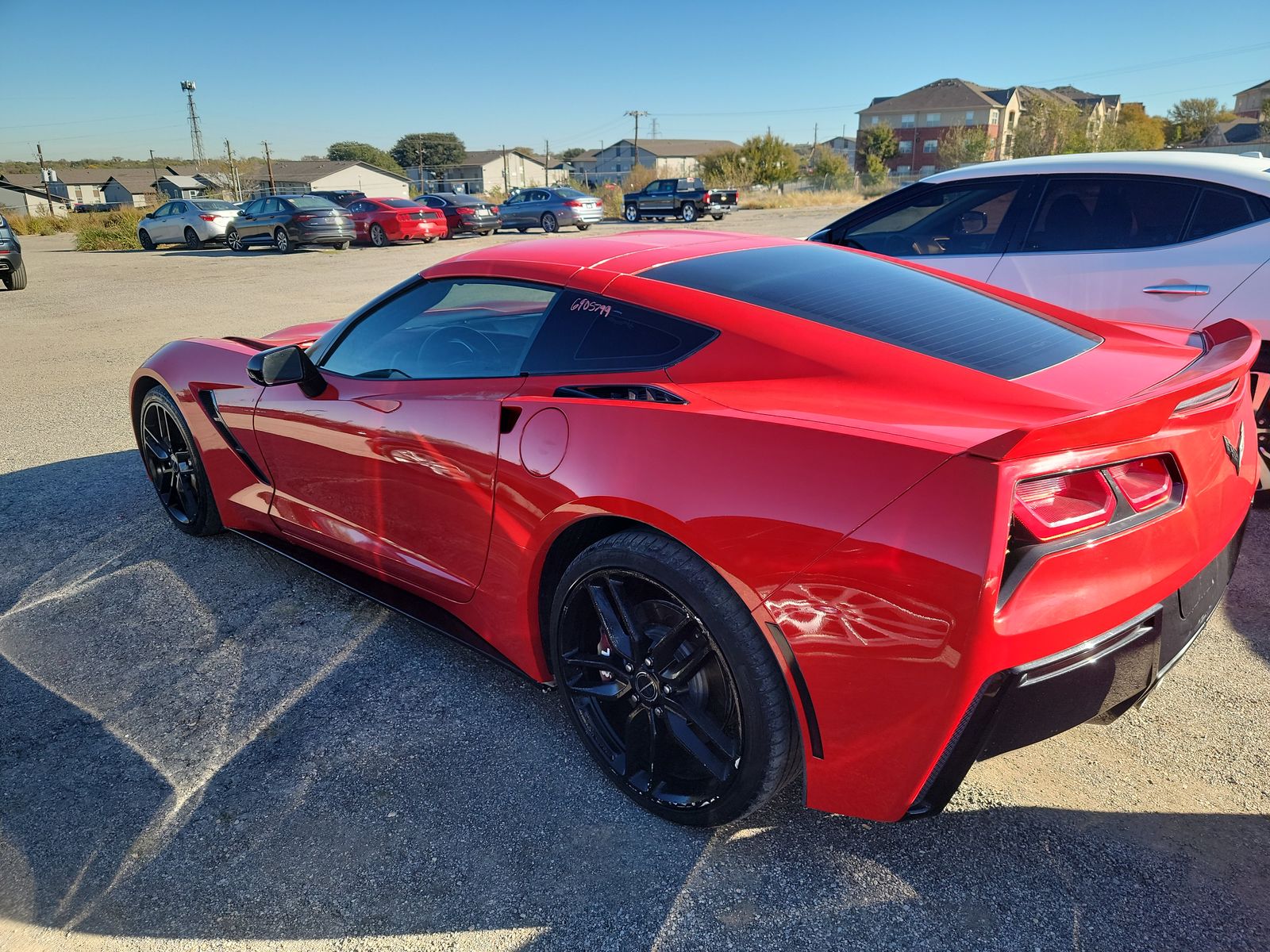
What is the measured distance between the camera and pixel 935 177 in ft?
15.8

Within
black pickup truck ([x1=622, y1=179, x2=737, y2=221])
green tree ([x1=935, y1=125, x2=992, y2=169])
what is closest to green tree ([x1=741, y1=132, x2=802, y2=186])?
green tree ([x1=935, y1=125, x2=992, y2=169])

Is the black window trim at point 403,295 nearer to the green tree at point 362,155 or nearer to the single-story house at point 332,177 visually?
the single-story house at point 332,177

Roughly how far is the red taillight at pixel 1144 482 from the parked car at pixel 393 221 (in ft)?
77.3

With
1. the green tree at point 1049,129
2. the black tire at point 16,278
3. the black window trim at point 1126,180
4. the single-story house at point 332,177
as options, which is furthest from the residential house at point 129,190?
the black window trim at point 1126,180

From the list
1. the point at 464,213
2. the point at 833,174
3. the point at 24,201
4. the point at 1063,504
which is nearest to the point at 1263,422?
the point at 1063,504

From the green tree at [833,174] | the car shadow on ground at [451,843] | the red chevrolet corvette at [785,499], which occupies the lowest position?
the car shadow on ground at [451,843]

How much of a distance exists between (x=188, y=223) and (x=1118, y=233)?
87.5ft

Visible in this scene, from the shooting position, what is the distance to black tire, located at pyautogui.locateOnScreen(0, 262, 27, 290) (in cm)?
1488

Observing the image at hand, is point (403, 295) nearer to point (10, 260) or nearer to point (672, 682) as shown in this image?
point (672, 682)

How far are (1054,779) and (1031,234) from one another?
3150mm

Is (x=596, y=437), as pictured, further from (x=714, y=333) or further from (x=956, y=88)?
(x=956, y=88)

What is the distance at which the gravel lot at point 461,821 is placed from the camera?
194 cm

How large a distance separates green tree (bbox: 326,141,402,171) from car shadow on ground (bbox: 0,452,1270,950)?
121 meters

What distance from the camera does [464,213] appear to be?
26.1m
